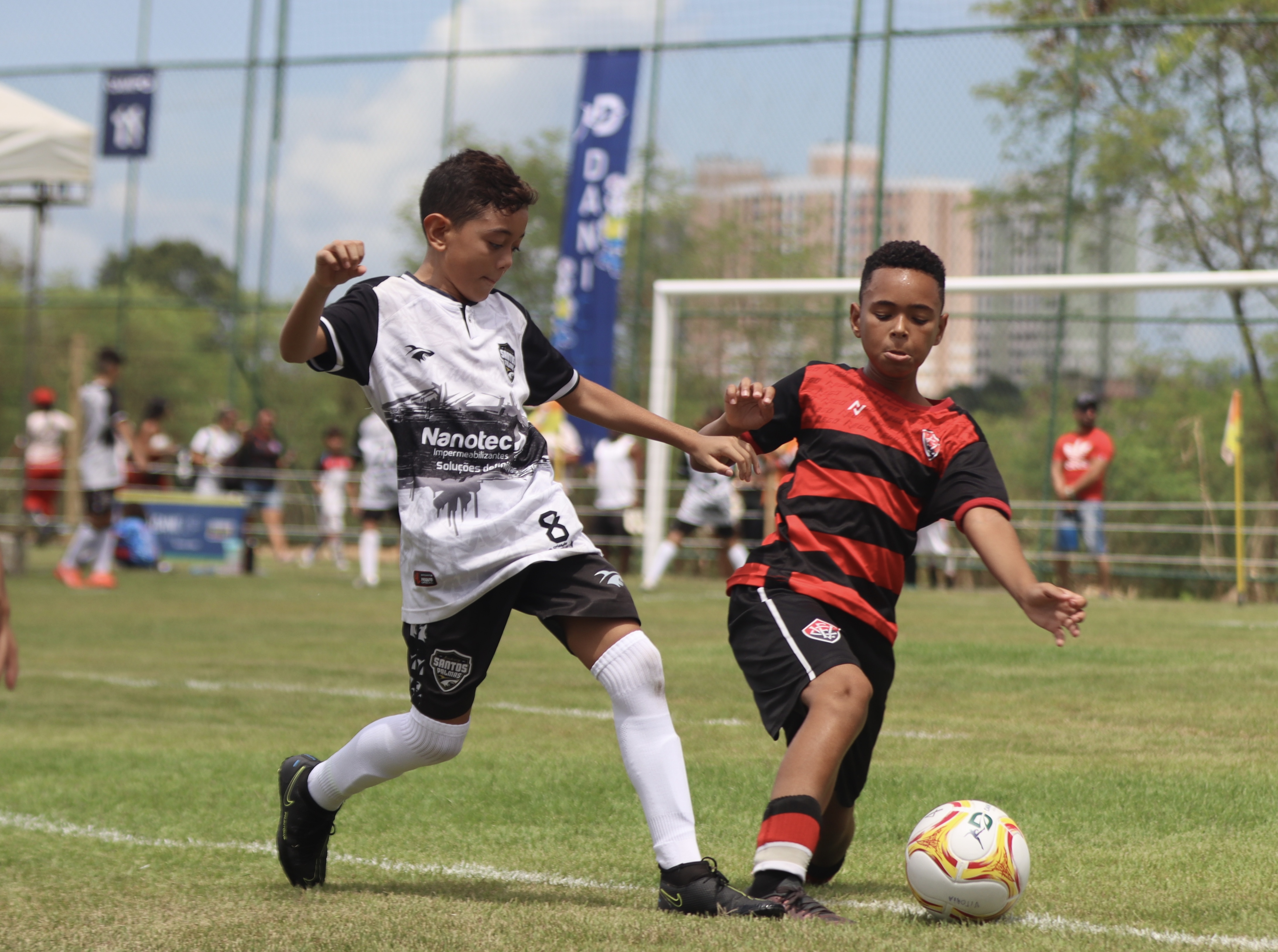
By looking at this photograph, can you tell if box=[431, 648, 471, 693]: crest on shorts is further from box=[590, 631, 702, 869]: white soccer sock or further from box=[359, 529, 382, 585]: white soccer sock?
box=[359, 529, 382, 585]: white soccer sock

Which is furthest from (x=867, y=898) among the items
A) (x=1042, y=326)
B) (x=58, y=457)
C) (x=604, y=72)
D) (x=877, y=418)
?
(x=58, y=457)

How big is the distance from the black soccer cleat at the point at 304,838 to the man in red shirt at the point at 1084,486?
12.4 meters

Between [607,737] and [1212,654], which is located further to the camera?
[1212,654]

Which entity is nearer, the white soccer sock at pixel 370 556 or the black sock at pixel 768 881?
the black sock at pixel 768 881

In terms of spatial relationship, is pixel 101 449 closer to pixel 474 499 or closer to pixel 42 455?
pixel 42 455

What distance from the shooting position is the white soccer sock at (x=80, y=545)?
15.3 meters

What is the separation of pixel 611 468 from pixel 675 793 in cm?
1432

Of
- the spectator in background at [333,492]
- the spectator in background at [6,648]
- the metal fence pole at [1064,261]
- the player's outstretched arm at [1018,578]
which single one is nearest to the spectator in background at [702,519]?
the metal fence pole at [1064,261]

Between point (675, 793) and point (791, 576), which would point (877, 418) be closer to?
point (791, 576)

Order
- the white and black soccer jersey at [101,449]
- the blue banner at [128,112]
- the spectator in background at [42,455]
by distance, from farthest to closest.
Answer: the blue banner at [128,112] → the spectator in background at [42,455] → the white and black soccer jersey at [101,449]

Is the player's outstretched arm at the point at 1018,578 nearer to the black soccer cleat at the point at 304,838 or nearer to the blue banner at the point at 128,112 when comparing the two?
the black soccer cleat at the point at 304,838

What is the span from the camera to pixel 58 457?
2022cm

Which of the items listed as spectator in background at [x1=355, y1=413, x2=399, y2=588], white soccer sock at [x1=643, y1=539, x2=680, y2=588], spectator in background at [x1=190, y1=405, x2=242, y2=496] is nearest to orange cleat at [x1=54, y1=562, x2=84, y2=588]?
spectator in background at [x1=355, y1=413, x2=399, y2=588]

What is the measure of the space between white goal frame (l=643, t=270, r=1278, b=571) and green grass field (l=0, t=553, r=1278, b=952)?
420 centimetres
